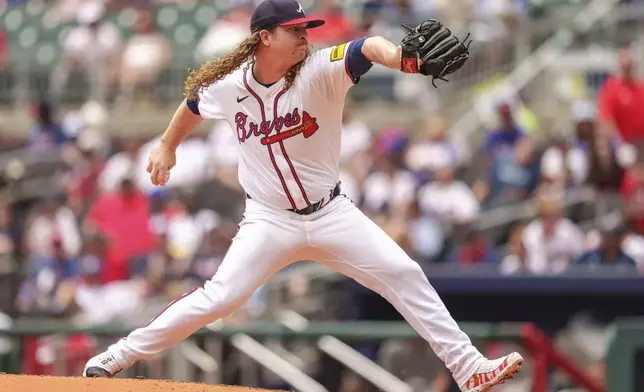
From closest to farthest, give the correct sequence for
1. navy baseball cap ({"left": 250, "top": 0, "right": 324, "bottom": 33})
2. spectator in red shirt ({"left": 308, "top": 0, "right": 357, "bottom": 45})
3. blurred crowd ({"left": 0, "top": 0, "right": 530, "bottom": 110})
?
navy baseball cap ({"left": 250, "top": 0, "right": 324, "bottom": 33})
spectator in red shirt ({"left": 308, "top": 0, "right": 357, "bottom": 45})
blurred crowd ({"left": 0, "top": 0, "right": 530, "bottom": 110})

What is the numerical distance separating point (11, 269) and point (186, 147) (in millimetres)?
2039

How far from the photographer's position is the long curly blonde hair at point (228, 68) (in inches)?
219

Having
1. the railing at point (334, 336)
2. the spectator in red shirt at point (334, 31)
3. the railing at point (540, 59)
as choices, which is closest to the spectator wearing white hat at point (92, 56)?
the spectator in red shirt at point (334, 31)

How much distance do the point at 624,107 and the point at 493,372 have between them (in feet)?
20.5

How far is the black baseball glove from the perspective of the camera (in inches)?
195

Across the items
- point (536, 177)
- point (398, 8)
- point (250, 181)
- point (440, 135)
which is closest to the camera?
point (250, 181)

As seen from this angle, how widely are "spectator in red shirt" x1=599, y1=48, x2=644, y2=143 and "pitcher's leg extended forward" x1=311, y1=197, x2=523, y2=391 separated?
234 inches

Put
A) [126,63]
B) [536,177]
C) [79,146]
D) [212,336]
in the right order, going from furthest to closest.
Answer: [126,63], [79,146], [536,177], [212,336]

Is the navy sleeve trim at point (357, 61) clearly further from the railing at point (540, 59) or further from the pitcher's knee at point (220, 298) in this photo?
the railing at point (540, 59)

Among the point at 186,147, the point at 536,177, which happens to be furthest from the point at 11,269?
the point at 536,177

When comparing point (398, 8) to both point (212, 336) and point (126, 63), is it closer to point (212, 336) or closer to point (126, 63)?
point (126, 63)

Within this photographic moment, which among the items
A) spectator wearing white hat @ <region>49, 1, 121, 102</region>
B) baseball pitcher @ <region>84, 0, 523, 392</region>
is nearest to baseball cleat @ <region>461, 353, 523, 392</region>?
baseball pitcher @ <region>84, 0, 523, 392</region>

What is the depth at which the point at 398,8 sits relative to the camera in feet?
47.2

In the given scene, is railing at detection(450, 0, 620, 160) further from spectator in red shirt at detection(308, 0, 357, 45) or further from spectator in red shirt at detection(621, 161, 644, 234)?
spectator in red shirt at detection(621, 161, 644, 234)
